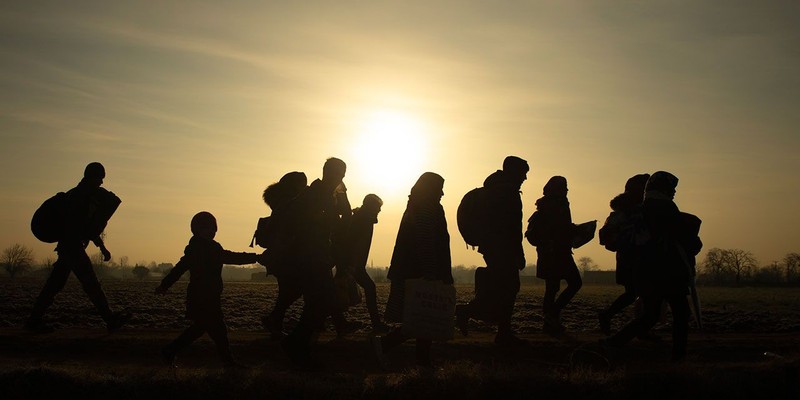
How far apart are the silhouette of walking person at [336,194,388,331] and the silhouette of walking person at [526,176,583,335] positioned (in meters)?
2.72

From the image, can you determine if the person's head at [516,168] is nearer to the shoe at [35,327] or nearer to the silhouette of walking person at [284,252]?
the silhouette of walking person at [284,252]

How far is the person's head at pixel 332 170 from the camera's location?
387 inches

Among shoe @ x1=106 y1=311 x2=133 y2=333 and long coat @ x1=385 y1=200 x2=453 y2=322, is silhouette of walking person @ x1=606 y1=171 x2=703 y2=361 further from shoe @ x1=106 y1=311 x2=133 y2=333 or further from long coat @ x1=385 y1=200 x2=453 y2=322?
shoe @ x1=106 y1=311 x2=133 y2=333

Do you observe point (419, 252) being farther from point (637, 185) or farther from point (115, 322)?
point (115, 322)

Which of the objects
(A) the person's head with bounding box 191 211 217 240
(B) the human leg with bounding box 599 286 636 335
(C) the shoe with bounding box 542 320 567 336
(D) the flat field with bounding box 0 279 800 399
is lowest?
(D) the flat field with bounding box 0 279 800 399

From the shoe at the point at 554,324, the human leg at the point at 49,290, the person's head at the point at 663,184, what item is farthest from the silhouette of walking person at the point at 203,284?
the shoe at the point at 554,324

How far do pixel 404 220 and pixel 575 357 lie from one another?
2.59 metres

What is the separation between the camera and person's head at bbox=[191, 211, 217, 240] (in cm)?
951

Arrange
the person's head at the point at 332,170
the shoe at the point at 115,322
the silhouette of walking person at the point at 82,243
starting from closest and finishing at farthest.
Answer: the person's head at the point at 332,170, the silhouette of walking person at the point at 82,243, the shoe at the point at 115,322

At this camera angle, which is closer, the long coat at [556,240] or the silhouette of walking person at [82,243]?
the silhouette of walking person at [82,243]

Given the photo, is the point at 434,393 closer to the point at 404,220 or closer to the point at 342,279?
the point at 404,220

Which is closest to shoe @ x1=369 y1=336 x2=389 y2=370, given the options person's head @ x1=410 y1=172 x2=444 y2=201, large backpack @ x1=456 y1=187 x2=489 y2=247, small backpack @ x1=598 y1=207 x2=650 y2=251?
person's head @ x1=410 y1=172 x2=444 y2=201

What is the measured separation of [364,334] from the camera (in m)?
13.3

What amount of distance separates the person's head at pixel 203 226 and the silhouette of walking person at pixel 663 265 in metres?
4.97
